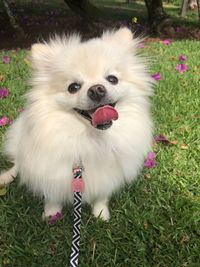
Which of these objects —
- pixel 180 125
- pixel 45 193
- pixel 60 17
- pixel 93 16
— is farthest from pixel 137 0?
pixel 45 193

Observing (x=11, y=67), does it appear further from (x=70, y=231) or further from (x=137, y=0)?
(x=137, y=0)

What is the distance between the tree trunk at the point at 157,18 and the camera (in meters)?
10.1

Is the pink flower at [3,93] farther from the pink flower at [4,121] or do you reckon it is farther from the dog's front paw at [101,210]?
the dog's front paw at [101,210]

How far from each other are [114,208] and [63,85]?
42.2 inches

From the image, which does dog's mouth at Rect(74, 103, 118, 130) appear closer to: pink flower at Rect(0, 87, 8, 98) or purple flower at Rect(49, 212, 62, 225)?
purple flower at Rect(49, 212, 62, 225)

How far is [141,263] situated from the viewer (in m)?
2.31

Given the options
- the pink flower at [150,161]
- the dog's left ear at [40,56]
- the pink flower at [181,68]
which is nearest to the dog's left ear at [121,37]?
the dog's left ear at [40,56]

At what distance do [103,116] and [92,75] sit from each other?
0.30 metres

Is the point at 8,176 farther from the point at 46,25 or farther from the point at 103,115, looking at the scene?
the point at 46,25

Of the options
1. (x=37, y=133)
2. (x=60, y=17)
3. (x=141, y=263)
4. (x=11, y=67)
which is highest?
(x=37, y=133)

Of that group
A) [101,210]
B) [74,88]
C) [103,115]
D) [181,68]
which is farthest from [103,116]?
[181,68]

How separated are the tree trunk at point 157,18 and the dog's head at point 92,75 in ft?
26.6

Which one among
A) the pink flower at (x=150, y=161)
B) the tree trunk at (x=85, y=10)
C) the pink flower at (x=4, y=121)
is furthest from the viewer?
the tree trunk at (x=85, y=10)

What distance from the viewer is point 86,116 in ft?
7.28
